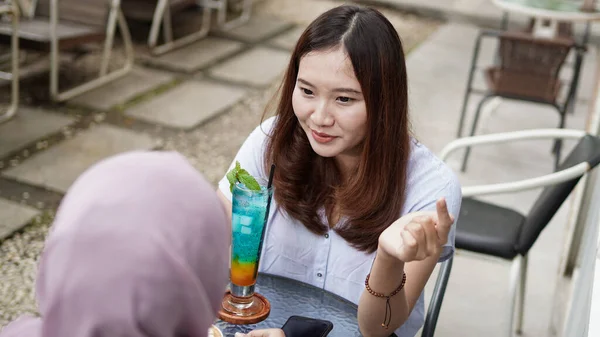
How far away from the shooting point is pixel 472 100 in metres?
5.58

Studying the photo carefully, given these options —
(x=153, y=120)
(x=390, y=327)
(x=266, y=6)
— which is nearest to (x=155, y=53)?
(x=153, y=120)

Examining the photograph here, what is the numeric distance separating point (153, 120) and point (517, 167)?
7.34 ft

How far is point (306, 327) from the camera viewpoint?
4.97 ft

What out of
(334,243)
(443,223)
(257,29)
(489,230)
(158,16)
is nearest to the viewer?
(443,223)

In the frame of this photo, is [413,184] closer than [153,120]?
Yes

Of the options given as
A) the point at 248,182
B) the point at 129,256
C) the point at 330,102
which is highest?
the point at 129,256

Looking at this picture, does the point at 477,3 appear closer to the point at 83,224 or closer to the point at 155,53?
the point at 155,53

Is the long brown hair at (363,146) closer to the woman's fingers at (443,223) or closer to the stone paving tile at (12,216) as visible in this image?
the woman's fingers at (443,223)

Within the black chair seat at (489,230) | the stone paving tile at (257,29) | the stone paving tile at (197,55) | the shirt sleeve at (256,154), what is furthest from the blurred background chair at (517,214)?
the stone paving tile at (257,29)

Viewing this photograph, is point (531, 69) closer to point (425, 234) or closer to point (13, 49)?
point (13, 49)

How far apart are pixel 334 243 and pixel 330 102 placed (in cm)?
35

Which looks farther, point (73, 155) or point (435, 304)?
point (73, 155)

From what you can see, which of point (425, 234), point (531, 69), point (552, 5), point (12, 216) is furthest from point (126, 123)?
point (425, 234)

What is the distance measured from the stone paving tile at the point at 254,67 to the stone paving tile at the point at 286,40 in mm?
188
